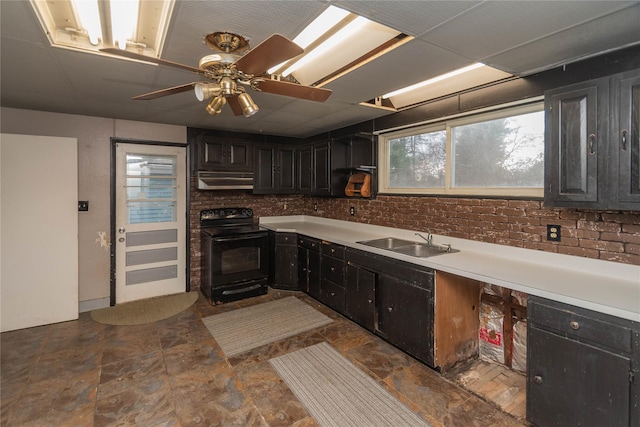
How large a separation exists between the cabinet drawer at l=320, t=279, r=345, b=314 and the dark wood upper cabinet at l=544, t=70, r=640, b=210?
7.11 feet

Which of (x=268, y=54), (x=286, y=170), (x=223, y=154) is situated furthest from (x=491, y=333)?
(x=223, y=154)

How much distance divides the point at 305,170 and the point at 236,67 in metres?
3.10

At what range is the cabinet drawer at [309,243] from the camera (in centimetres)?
387

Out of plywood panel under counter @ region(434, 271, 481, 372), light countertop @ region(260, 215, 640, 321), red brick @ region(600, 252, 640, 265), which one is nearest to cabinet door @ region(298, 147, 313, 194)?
light countertop @ region(260, 215, 640, 321)

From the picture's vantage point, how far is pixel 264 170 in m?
4.68

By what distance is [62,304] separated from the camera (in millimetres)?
3441

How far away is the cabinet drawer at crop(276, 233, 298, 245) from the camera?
14.1 ft

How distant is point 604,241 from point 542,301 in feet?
2.43

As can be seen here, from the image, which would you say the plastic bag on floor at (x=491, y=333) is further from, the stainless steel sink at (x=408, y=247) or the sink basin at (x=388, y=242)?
the sink basin at (x=388, y=242)

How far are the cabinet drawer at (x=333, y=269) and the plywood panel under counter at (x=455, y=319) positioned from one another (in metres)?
1.23

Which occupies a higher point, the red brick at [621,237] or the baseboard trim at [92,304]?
the red brick at [621,237]

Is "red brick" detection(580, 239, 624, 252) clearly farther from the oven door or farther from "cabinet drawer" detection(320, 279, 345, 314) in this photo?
the oven door

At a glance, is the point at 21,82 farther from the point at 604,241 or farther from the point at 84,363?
the point at 604,241

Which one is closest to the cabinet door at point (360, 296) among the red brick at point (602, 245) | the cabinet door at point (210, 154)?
the red brick at point (602, 245)
